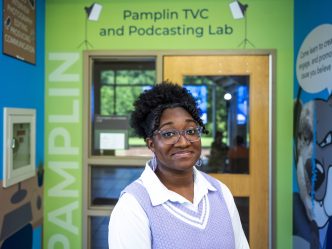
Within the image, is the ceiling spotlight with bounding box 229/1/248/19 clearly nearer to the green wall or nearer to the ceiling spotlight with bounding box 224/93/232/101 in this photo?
the green wall

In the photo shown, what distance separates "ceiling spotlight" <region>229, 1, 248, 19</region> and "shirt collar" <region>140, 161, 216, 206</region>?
203 cm

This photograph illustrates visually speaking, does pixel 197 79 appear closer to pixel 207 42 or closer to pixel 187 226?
pixel 207 42

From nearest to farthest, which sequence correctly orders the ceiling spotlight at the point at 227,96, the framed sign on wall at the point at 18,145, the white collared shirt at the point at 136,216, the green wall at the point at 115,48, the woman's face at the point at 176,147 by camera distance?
the white collared shirt at the point at 136,216 → the woman's face at the point at 176,147 → the framed sign on wall at the point at 18,145 → the green wall at the point at 115,48 → the ceiling spotlight at the point at 227,96

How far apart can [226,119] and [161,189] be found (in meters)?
2.06

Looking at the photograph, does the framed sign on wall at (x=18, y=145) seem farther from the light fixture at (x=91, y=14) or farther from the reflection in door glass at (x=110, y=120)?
the light fixture at (x=91, y=14)

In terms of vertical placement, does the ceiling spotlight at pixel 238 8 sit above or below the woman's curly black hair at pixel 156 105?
above

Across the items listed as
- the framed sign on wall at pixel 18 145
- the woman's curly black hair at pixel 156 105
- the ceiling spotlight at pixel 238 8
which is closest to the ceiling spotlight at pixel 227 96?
the ceiling spotlight at pixel 238 8

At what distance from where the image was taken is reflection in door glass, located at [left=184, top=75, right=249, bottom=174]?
3.07m

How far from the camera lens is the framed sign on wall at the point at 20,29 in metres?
2.41

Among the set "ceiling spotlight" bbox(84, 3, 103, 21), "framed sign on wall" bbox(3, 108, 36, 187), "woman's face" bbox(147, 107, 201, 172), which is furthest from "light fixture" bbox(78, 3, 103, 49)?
"woman's face" bbox(147, 107, 201, 172)

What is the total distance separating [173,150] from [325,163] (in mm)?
1471

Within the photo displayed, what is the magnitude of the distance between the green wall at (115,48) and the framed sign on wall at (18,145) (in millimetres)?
291

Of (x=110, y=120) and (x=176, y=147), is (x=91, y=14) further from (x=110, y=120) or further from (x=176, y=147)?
(x=176, y=147)

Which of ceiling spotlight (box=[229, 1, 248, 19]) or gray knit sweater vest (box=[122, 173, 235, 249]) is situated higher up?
ceiling spotlight (box=[229, 1, 248, 19])
